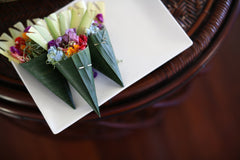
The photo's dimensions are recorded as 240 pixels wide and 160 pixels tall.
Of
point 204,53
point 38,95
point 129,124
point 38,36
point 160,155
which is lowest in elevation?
point 160,155

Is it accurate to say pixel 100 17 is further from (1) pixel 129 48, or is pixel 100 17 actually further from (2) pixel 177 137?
(2) pixel 177 137

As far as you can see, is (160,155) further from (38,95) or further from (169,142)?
(38,95)

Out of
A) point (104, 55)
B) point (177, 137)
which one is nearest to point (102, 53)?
point (104, 55)

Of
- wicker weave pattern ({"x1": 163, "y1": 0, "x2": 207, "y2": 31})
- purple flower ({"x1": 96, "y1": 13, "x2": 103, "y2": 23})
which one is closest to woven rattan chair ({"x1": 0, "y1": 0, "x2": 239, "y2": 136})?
wicker weave pattern ({"x1": 163, "y1": 0, "x2": 207, "y2": 31})

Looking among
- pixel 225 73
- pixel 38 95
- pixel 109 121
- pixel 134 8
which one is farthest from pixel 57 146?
pixel 225 73

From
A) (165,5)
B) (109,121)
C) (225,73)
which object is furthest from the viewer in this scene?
(225,73)
